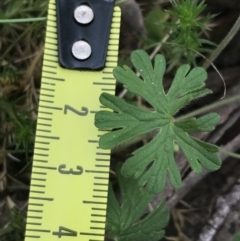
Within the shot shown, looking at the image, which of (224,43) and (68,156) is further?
(224,43)

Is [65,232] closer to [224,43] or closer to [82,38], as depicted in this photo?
[82,38]

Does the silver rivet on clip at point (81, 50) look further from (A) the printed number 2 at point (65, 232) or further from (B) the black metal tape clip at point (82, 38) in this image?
(A) the printed number 2 at point (65, 232)

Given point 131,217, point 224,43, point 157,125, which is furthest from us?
point 224,43

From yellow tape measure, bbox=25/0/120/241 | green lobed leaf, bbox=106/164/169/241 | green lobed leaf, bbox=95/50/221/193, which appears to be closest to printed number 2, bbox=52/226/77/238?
yellow tape measure, bbox=25/0/120/241

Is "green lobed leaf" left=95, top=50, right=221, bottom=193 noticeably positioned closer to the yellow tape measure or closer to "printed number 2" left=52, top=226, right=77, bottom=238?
the yellow tape measure

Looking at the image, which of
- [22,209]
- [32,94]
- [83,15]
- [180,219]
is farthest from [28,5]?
[180,219]

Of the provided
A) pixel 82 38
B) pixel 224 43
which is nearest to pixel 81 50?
pixel 82 38
